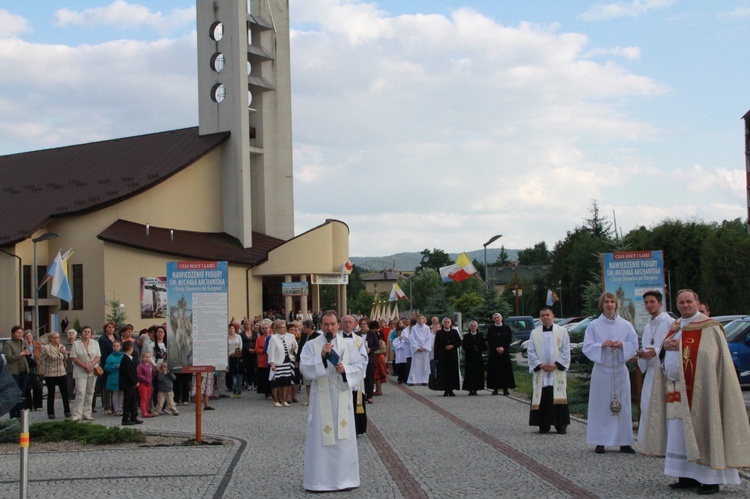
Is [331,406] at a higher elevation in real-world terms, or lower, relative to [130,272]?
lower

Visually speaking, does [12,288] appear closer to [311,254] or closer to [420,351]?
[311,254]

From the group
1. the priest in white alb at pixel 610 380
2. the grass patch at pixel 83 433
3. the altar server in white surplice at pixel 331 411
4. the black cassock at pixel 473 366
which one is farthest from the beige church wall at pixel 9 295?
the altar server in white surplice at pixel 331 411

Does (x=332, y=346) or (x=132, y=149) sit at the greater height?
(x=132, y=149)

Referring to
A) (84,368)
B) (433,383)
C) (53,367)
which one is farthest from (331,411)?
(433,383)

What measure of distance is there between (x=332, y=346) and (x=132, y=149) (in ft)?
150

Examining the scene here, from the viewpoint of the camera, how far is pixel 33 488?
32.1 feet

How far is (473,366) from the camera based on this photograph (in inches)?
877

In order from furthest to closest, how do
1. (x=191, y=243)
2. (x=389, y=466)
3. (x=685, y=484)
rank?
(x=191, y=243), (x=389, y=466), (x=685, y=484)

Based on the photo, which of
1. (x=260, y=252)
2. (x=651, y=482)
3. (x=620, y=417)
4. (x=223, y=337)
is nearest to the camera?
(x=651, y=482)

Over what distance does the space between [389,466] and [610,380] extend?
10.4 feet

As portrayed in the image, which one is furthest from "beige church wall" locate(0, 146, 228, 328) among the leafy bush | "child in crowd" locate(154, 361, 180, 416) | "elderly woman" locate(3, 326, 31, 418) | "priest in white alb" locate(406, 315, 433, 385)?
the leafy bush

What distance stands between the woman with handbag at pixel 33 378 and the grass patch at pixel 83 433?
15.5ft

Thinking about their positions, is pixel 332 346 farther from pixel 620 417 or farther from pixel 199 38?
pixel 199 38

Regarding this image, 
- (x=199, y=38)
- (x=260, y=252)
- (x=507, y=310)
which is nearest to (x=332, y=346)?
(x=507, y=310)
